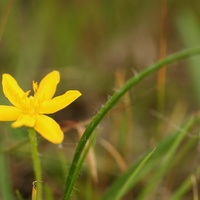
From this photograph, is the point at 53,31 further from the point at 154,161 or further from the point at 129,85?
the point at 129,85

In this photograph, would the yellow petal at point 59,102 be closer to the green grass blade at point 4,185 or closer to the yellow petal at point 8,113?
the yellow petal at point 8,113

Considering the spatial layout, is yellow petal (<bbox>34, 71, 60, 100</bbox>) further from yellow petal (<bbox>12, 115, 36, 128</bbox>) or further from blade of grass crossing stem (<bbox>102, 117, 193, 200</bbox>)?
blade of grass crossing stem (<bbox>102, 117, 193, 200</bbox>)

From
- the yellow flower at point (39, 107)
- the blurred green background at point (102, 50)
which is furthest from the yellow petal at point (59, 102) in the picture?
the blurred green background at point (102, 50)

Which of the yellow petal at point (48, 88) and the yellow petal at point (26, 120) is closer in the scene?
the yellow petal at point (26, 120)

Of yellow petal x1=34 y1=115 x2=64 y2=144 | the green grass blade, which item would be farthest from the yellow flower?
the green grass blade

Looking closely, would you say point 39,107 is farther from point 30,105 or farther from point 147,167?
point 147,167

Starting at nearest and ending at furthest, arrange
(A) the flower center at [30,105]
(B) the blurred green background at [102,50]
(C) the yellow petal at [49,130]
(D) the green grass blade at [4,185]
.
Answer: (C) the yellow petal at [49,130] < (A) the flower center at [30,105] < (D) the green grass blade at [4,185] < (B) the blurred green background at [102,50]

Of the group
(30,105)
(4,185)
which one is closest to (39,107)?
(30,105)
